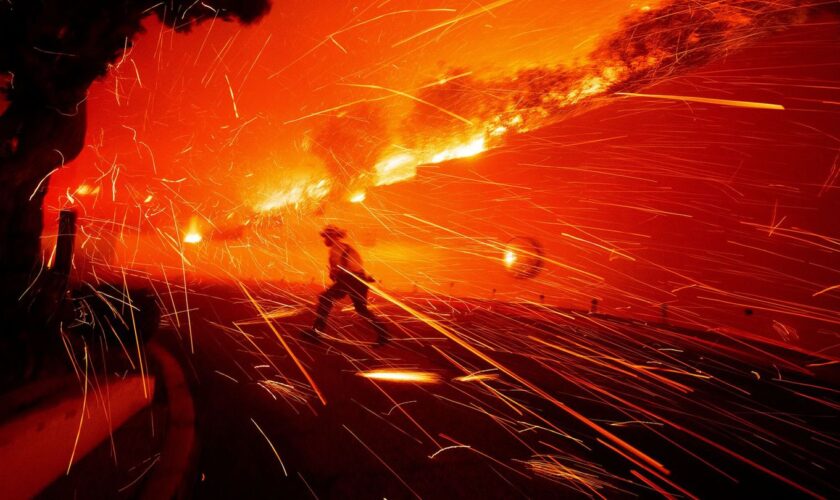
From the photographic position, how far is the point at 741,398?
16.1 ft

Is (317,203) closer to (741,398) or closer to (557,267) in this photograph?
(557,267)

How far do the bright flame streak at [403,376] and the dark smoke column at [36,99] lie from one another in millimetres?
3305

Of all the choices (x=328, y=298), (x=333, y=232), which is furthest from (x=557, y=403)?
(x=333, y=232)

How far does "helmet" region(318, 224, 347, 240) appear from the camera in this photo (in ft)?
21.2

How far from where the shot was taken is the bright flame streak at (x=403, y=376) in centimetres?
495

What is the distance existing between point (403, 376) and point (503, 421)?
1665 millimetres

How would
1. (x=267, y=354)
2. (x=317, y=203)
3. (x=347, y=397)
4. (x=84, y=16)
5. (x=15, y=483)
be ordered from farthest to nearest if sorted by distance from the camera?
(x=317, y=203), (x=267, y=354), (x=347, y=397), (x=84, y=16), (x=15, y=483)

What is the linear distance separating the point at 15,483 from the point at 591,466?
3450 millimetres

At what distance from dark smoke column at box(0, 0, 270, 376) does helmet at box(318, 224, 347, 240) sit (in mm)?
3220

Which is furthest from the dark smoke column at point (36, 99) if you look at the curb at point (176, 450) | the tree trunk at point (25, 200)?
the curb at point (176, 450)

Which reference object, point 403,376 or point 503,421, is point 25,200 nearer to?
point 403,376

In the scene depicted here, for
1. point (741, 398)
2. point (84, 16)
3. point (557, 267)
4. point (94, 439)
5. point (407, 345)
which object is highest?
point (84, 16)

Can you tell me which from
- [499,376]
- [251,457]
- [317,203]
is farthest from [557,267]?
[251,457]

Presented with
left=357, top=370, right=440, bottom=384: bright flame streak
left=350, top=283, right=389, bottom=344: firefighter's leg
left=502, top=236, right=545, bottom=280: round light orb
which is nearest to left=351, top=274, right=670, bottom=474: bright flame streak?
left=350, top=283, right=389, bottom=344: firefighter's leg
